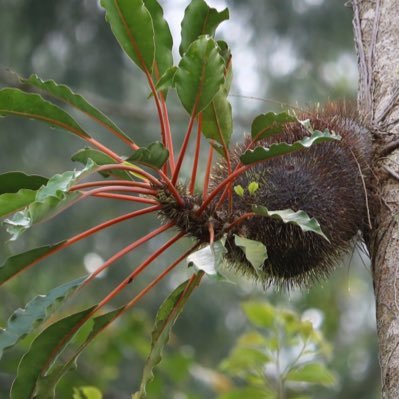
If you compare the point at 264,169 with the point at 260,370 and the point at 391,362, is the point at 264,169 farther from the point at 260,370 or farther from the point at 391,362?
the point at 260,370

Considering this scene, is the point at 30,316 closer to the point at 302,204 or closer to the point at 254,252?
the point at 254,252

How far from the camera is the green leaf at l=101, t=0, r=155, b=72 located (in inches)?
67.4

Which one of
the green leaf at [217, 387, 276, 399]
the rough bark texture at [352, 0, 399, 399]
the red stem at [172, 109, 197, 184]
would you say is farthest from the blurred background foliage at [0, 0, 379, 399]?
the red stem at [172, 109, 197, 184]

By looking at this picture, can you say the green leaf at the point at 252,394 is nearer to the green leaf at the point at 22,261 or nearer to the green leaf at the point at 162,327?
the green leaf at the point at 162,327

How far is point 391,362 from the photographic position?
1.61 m

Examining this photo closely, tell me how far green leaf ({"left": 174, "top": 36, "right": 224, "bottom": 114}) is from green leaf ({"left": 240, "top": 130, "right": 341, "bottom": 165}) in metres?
0.14

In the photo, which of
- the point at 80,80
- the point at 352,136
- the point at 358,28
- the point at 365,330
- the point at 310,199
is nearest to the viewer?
the point at 310,199

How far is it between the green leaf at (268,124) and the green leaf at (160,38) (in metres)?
0.32

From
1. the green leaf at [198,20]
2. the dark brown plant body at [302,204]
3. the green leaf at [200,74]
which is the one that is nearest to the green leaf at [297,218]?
the dark brown plant body at [302,204]

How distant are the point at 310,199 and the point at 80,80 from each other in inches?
168

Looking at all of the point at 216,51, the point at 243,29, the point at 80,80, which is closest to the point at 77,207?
the point at 80,80

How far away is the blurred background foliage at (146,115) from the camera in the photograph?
5.61 meters

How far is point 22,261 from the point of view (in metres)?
1.70

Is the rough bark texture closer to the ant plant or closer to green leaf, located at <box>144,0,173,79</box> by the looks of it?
the ant plant
